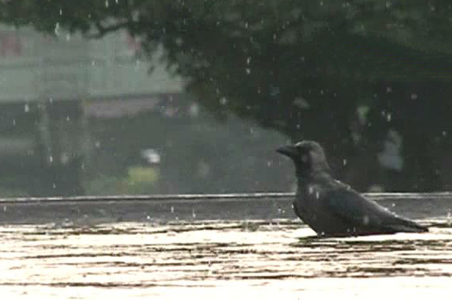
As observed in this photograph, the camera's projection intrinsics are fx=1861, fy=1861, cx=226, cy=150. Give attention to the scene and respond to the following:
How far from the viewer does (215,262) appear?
6039 mm

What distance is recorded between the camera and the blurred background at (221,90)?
19.1 metres

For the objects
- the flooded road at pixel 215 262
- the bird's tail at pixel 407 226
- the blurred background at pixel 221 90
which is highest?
the blurred background at pixel 221 90

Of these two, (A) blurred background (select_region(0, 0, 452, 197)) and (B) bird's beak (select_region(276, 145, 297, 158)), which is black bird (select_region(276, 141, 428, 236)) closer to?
(B) bird's beak (select_region(276, 145, 297, 158))

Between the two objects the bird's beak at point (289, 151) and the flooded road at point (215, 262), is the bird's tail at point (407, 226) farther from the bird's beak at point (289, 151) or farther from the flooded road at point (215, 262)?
the bird's beak at point (289, 151)

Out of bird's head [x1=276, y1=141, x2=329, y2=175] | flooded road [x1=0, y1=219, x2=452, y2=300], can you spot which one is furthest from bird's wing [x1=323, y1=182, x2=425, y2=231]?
bird's head [x1=276, y1=141, x2=329, y2=175]

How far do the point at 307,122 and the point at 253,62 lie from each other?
87cm

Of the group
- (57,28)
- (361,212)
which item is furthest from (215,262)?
(57,28)

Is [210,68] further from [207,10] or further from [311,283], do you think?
[311,283]

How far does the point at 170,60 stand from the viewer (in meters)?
20.0

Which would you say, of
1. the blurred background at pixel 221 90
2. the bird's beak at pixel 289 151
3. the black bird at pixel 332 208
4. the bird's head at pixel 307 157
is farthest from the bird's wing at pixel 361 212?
the blurred background at pixel 221 90

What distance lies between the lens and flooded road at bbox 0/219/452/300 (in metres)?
4.88

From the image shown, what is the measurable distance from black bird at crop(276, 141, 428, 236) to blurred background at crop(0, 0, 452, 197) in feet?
30.2

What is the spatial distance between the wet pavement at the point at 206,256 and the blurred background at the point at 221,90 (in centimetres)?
977

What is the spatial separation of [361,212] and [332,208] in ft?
0.48
